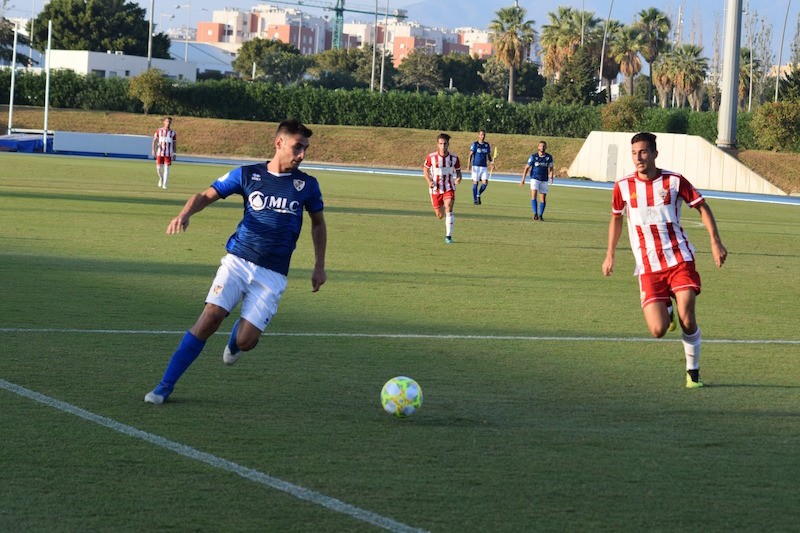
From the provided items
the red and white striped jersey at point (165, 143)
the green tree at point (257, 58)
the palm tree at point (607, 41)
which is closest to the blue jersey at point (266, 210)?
the red and white striped jersey at point (165, 143)

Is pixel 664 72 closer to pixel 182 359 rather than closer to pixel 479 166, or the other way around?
pixel 479 166

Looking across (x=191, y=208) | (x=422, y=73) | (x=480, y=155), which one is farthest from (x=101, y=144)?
(x=422, y=73)

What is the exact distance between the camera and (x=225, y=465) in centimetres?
625

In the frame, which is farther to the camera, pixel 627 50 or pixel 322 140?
pixel 627 50

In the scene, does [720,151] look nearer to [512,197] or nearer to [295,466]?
[512,197]

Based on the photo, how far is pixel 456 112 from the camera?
75750mm

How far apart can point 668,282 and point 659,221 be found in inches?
19.3

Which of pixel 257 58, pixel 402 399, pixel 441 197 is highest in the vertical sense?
pixel 257 58

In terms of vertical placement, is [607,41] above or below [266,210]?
above

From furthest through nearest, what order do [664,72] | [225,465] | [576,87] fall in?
1. [664,72]
2. [576,87]
3. [225,465]

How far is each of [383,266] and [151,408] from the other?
9.63 metres

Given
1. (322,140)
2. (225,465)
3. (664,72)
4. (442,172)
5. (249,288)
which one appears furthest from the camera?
(664,72)

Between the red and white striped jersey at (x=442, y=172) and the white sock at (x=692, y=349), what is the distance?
12966 millimetres

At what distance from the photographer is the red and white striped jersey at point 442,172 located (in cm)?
2202
